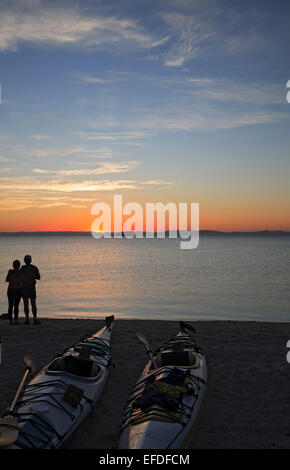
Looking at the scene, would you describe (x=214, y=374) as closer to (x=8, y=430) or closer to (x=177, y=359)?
(x=177, y=359)

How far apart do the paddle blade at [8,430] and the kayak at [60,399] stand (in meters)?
0.04

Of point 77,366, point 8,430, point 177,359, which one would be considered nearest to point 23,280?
point 77,366

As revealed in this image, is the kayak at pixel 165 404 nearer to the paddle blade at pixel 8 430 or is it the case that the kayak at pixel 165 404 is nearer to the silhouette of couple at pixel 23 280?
the paddle blade at pixel 8 430

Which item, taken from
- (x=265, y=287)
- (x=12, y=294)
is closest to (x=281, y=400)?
(x=12, y=294)

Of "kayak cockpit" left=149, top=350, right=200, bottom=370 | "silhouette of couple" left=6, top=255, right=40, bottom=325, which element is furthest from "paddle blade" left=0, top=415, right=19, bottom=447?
"silhouette of couple" left=6, top=255, right=40, bottom=325

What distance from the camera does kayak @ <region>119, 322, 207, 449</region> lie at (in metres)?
4.62

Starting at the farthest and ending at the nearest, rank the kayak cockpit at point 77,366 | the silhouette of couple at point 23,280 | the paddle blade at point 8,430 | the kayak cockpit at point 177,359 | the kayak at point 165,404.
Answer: the silhouette of couple at point 23,280
the kayak cockpit at point 177,359
the kayak cockpit at point 77,366
the kayak at point 165,404
the paddle blade at point 8,430

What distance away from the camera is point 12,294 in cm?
1095

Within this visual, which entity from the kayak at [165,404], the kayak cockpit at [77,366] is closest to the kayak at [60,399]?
the kayak cockpit at [77,366]

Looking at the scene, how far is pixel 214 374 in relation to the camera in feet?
24.5

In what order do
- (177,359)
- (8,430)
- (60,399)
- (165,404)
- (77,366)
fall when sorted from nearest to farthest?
(8,430) → (165,404) → (60,399) → (77,366) → (177,359)

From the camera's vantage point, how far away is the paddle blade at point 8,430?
4.31 meters

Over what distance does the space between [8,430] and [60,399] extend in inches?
38.9
